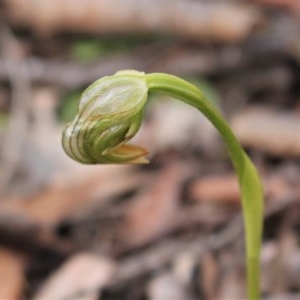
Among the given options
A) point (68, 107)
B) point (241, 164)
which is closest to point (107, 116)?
point (241, 164)

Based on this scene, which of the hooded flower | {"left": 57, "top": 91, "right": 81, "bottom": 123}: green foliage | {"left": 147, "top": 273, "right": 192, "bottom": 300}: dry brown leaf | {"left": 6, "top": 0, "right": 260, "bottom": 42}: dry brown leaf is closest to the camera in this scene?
the hooded flower

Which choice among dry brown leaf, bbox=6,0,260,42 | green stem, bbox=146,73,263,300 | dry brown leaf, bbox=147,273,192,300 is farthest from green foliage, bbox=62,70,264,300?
dry brown leaf, bbox=6,0,260,42

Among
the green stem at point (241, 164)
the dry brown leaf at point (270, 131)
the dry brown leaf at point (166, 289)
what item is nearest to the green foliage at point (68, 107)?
the dry brown leaf at point (270, 131)

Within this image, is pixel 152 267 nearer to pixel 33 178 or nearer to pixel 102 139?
pixel 33 178

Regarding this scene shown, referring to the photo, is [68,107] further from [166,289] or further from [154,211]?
[166,289]

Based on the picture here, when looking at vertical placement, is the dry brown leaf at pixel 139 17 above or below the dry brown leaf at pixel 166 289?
above

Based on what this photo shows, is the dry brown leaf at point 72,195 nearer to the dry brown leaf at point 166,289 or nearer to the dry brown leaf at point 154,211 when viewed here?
the dry brown leaf at point 154,211

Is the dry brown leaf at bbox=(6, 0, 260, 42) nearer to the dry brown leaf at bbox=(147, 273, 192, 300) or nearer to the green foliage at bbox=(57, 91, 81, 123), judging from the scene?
the green foliage at bbox=(57, 91, 81, 123)
